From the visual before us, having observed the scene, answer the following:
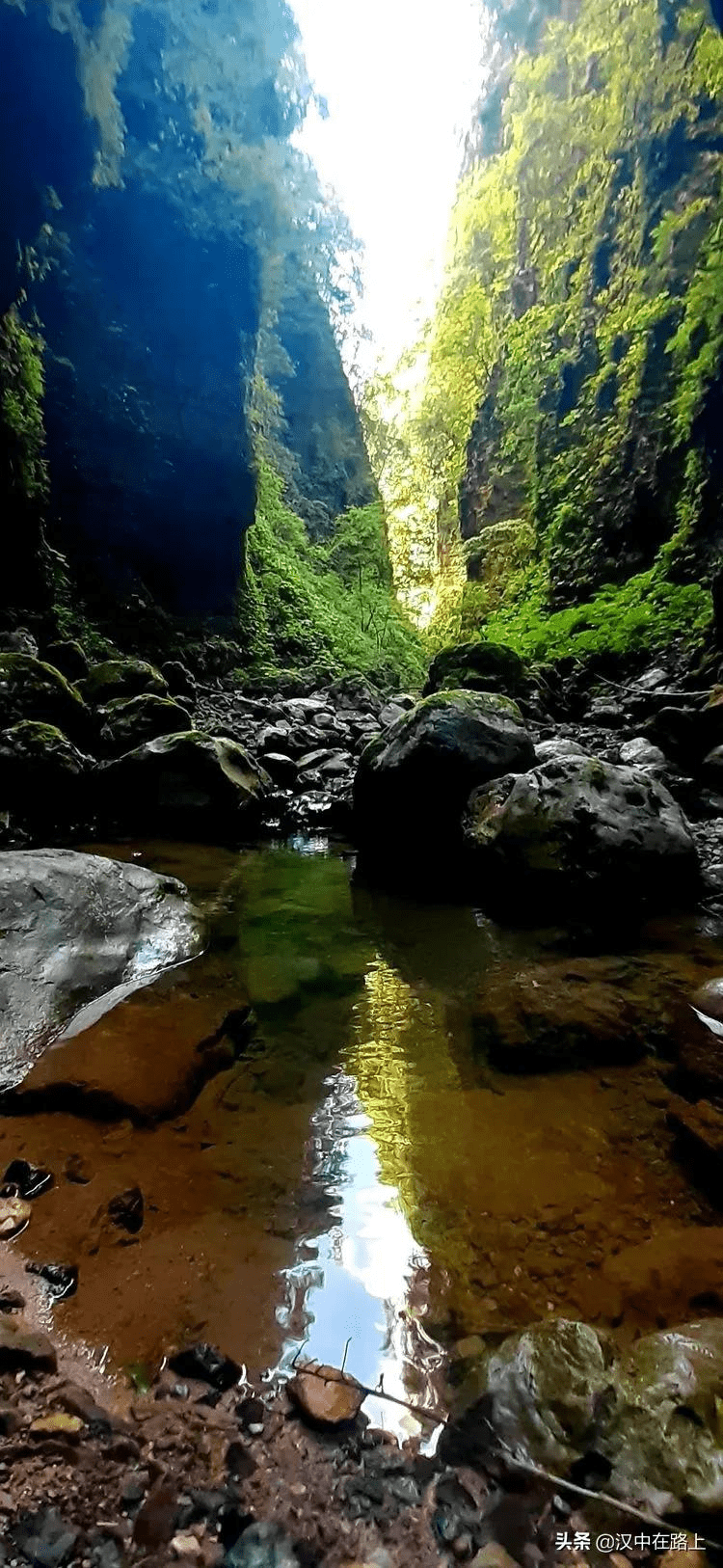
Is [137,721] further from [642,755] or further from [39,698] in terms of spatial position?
[642,755]

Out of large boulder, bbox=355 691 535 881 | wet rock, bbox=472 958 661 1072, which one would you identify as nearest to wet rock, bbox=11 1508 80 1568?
wet rock, bbox=472 958 661 1072

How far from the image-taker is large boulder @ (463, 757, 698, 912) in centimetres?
426

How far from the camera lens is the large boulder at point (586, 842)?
4.26 metres

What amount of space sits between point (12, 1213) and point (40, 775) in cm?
513

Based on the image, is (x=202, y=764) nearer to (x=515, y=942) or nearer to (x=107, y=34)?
(x=515, y=942)

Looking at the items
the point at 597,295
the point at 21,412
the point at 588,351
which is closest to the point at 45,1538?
the point at 21,412

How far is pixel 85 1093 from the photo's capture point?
1990 mm

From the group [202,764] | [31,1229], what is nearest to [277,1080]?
[31,1229]

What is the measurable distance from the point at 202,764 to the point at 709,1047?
543cm

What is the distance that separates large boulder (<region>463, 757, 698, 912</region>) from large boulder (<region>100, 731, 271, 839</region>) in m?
3.06

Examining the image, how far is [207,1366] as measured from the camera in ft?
3.92

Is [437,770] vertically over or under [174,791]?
over

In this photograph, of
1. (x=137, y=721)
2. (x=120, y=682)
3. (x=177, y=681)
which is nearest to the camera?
(x=137, y=721)

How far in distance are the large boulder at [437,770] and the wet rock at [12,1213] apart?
3.85 meters
